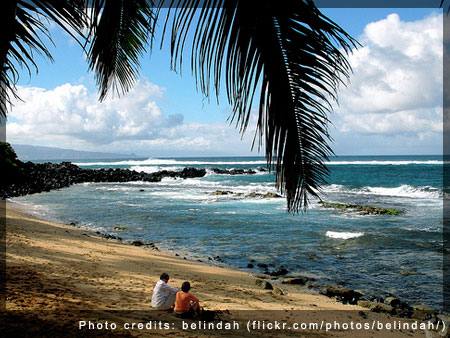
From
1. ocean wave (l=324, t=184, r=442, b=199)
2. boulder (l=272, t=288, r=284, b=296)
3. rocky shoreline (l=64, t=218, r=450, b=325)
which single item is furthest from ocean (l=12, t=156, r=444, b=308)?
ocean wave (l=324, t=184, r=442, b=199)

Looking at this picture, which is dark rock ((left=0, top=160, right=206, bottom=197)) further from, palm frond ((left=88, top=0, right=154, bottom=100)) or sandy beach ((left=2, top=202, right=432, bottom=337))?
palm frond ((left=88, top=0, right=154, bottom=100))

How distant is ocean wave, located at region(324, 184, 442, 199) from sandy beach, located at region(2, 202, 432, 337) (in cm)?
2400

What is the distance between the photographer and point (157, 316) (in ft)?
16.8

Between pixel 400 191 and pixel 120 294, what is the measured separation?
3142 centimetres

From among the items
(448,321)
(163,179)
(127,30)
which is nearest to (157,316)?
(127,30)

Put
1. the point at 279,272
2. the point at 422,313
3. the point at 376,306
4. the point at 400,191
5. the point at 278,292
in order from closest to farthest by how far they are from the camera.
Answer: the point at 422,313, the point at 376,306, the point at 278,292, the point at 279,272, the point at 400,191

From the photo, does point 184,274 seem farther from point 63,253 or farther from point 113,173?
point 113,173

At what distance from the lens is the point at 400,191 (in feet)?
102

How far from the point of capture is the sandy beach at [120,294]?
4.16m

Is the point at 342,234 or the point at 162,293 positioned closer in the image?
the point at 162,293

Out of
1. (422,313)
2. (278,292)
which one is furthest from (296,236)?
(422,313)

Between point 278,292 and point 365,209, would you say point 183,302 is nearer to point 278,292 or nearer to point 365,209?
point 278,292

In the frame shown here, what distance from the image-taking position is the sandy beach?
416cm

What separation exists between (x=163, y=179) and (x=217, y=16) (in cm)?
4496
